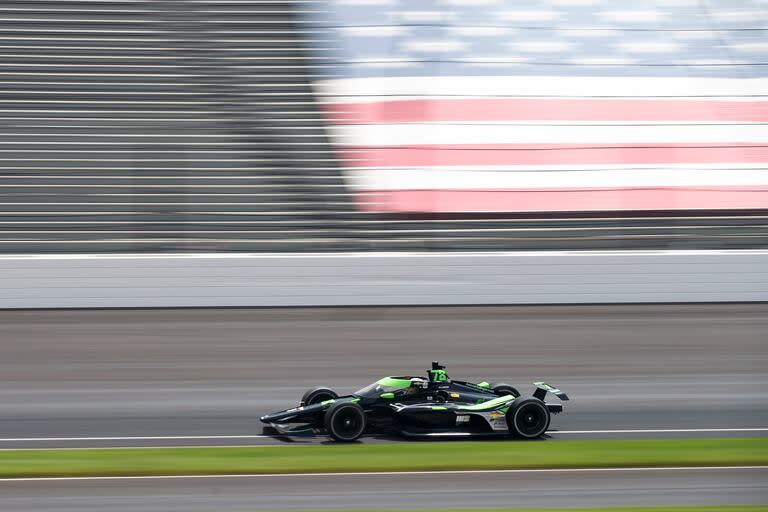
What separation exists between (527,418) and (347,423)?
1.61 meters

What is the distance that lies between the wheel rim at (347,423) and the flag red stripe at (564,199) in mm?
10112

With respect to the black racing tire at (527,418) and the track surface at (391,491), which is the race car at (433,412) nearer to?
the black racing tire at (527,418)

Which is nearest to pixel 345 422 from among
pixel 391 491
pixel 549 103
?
pixel 391 491

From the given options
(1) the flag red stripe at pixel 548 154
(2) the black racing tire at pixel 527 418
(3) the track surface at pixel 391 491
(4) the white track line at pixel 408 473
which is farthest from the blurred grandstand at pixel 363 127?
(3) the track surface at pixel 391 491

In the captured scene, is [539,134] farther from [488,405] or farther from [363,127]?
[488,405]

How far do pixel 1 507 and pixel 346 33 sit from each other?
15.7 meters

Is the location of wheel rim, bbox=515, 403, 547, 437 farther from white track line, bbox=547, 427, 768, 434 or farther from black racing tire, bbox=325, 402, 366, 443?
black racing tire, bbox=325, 402, 366, 443

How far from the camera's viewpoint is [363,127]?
20.1 meters

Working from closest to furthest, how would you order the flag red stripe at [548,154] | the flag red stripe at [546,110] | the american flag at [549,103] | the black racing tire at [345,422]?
the black racing tire at [345,422] < the american flag at [549,103] < the flag red stripe at [548,154] < the flag red stripe at [546,110]

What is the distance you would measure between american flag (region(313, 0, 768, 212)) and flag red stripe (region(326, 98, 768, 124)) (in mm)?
29

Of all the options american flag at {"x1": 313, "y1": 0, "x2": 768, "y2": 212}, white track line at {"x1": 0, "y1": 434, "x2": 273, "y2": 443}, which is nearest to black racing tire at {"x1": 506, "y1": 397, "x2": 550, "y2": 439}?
white track line at {"x1": 0, "y1": 434, "x2": 273, "y2": 443}

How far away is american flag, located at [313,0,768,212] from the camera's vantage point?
19.5 metres

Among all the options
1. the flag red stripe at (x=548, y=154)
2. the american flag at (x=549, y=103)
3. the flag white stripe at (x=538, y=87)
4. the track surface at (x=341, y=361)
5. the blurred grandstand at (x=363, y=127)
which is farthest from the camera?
the flag white stripe at (x=538, y=87)

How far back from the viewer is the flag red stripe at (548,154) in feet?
64.3
